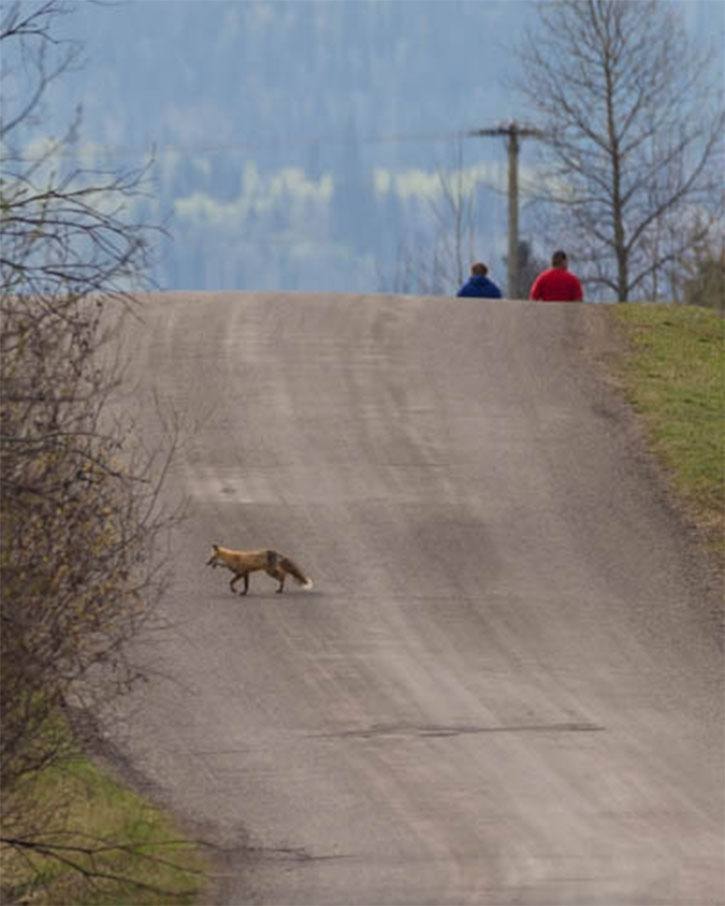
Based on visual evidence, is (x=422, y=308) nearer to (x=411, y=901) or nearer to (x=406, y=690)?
(x=406, y=690)

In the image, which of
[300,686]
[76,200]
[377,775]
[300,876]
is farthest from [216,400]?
[76,200]

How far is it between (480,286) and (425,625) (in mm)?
16697

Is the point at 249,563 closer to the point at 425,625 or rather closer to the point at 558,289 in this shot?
the point at 425,625

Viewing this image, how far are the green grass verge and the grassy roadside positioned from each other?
33.0 ft

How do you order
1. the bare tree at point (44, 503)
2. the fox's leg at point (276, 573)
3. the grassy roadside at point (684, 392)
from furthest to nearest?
the grassy roadside at point (684, 392)
the fox's leg at point (276, 573)
the bare tree at point (44, 503)

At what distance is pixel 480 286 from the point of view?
131ft

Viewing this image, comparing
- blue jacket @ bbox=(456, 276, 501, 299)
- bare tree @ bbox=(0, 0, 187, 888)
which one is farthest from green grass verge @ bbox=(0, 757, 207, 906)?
blue jacket @ bbox=(456, 276, 501, 299)

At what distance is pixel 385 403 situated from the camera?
31594 mm

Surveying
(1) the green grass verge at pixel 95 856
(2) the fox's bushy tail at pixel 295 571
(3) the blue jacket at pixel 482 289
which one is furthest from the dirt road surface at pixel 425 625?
(3) the blue jacket at pixel 482 289

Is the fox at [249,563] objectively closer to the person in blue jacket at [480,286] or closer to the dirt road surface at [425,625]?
the dirt road surface at [425,625]

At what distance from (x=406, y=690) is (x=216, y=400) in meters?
10.3

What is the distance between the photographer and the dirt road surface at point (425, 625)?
17.3 meters

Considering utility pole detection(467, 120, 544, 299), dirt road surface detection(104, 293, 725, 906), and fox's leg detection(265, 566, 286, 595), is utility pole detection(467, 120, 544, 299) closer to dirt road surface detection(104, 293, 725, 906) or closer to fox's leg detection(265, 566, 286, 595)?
dirt road surface detection(104, 293, 725, 906)

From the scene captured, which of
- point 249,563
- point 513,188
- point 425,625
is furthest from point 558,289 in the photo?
point 513,188
